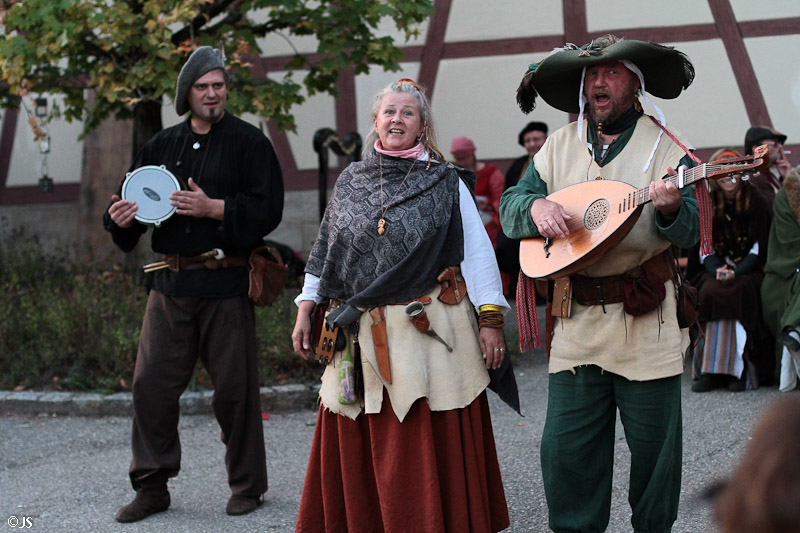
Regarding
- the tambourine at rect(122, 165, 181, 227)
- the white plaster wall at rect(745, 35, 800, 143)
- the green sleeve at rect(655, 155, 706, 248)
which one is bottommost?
the green sleeve at rect(655, 155, 706, 248)

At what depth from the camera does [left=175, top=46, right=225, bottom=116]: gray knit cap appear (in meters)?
4.58

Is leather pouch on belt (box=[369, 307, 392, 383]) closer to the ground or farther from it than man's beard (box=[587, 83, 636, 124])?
closer to the ground

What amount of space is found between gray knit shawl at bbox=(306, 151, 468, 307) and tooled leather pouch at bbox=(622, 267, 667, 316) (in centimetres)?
63

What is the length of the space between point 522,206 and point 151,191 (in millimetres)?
1770

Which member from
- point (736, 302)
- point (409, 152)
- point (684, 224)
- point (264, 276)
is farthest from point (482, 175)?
point (684, 224)

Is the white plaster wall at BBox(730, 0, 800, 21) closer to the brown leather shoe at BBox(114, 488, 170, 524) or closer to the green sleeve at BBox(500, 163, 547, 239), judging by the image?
the green sleeve at BBox(500, 163, 547, 239)

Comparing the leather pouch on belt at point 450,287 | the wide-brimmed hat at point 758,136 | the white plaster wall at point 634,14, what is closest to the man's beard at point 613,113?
the leather pouch on belt at point 450,287

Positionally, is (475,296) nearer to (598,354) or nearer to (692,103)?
(598,354)

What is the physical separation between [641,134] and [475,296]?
2.77 ft

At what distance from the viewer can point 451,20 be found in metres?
10.2

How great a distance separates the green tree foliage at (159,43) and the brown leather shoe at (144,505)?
3120 mm


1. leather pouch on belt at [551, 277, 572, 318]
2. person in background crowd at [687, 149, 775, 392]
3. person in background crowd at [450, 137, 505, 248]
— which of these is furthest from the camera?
A: person in background crowd at [450, 137, 505, 248]

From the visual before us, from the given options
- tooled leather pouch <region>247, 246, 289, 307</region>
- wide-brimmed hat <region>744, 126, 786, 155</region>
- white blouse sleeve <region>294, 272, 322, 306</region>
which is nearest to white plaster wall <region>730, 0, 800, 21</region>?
wide-brimmed hat <region>744, 126, 786, 155</region>

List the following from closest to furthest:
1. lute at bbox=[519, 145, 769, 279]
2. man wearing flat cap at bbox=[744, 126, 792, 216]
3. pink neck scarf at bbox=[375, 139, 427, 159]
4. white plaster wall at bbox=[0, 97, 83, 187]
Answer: lute at bbox=[519, 145, 769, 279], pink neck scarf at bbox=[375, 139, 427, 159], man wearing flat cap at bbox=[744, 126, 792, 216], white plaster wall at bbox=[0, 97, 83, 187]
